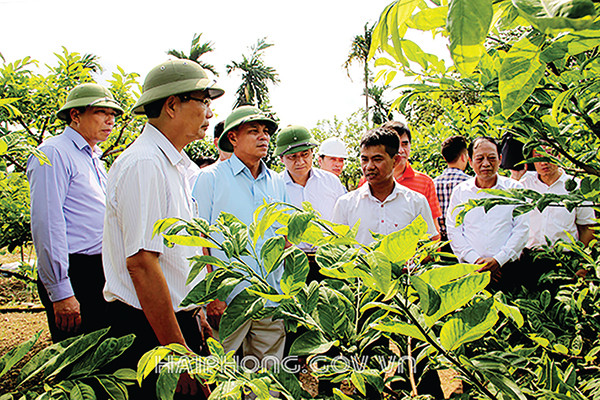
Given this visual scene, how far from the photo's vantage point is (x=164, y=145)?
6.29 feet

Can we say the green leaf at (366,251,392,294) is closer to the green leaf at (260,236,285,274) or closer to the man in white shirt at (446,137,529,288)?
the green leaf at (260,236,285,274)

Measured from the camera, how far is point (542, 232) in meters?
3.66

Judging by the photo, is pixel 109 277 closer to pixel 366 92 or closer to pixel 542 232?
pixel 542 232

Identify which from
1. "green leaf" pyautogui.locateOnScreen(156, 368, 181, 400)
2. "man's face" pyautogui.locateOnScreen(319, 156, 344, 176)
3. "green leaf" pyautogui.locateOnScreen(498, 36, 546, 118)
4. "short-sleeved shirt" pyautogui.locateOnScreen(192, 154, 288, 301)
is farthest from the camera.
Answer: "man's face" pyautogui.locateOnScreen(319, 156, 344, 176)

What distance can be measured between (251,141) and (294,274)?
222cm

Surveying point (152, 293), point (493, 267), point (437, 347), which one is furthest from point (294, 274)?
point (493, 267)

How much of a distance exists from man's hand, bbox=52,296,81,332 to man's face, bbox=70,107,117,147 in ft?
4.10

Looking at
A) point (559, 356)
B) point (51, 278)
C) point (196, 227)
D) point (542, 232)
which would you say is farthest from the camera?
point (542, 232)

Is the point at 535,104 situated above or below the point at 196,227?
above

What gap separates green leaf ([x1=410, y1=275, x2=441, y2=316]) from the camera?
0.61 m

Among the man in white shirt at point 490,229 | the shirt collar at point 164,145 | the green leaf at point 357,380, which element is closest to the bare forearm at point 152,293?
the shirt collar at point 164,145

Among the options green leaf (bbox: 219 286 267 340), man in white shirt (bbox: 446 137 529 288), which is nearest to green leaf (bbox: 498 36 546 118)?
green leaf (bbox: 219 286 267 340)

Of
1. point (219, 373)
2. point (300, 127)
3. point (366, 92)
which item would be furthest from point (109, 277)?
point (366, 92)

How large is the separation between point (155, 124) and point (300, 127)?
2487 millimetres
